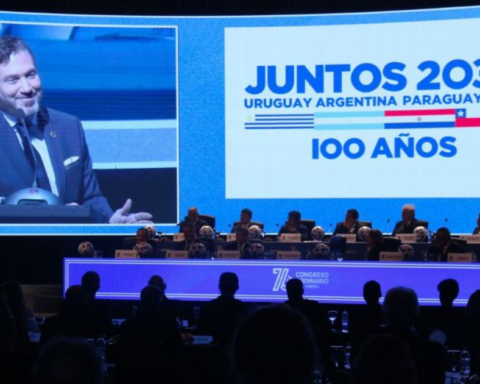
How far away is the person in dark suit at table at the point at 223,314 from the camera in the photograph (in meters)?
5.72

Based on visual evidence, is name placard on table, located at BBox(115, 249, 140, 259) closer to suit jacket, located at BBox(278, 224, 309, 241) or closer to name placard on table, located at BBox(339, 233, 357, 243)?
suit jacket, located at BBox(278, 224, 309, 241)

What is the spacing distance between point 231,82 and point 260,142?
89 cm

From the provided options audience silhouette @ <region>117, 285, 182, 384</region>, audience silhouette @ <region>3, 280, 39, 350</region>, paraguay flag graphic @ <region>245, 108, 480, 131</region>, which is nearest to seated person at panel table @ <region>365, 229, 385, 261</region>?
paraguay flag graphic @ <region>245, 108, 480, 131</region>

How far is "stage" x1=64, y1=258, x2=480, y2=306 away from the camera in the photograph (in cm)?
886

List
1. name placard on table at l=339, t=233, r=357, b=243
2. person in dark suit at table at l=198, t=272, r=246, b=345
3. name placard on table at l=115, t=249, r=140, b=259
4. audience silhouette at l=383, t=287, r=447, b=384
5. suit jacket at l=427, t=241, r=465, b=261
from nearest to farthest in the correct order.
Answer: audience silhouette at l=383, t=287, r=447, b=384 < person in dark suit at table at l=198, t=272, r=246, b=345 < suit jacket at l=427, t=241, r=465, b=261 < name placard on table at l=115, t=249, r=140, b=259 < name placard on table at l=339, t=233, r=357, b=243

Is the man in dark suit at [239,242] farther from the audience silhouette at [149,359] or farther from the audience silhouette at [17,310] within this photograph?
the audience silhouette at [149,359]

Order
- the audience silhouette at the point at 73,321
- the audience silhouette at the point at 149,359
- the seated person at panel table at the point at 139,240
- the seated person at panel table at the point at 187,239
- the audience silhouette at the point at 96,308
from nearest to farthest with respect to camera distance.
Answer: the audience silhouette at the point at 149,359
the audience silhouette at the point at 73,321
the audience silhouette at the point at 96,308
the seated person at panel table at the point at 187,239
the seated person at panel table at the point at 139,240

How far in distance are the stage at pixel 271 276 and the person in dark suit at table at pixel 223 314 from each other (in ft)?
9.71

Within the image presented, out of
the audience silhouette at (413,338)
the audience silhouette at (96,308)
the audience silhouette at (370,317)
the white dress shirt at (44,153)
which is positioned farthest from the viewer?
the white dress shirt at (44,153)

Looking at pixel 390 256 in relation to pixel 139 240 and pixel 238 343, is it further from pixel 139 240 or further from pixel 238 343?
pixel 238 343

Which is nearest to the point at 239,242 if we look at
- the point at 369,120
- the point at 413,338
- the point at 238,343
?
the point at 369,120

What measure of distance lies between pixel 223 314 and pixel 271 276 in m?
3.47

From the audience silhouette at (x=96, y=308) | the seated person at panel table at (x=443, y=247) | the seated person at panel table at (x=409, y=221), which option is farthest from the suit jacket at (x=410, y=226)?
the audience silhouette at (x=96, y=308)

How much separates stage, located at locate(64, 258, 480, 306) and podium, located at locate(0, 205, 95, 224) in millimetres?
2858
